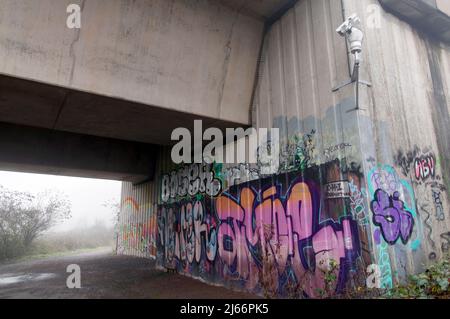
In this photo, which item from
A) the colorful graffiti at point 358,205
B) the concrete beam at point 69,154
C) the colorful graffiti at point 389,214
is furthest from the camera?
the concrete beam at point 69,154

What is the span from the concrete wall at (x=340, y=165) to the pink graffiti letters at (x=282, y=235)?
2 centimetres

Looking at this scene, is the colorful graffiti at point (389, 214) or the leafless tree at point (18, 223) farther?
the leafless tree at point (18, 223)

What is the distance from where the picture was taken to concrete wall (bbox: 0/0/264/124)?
5.15m

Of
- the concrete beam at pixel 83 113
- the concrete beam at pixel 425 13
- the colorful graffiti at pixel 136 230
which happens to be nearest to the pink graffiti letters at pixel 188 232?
the colorful graffiti at pixel 136 230

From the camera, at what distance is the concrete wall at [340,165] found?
16.2 ft

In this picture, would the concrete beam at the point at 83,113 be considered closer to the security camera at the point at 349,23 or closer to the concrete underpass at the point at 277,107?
the concrete underpass at the point at 277,107

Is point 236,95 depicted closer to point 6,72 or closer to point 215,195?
point 215,195

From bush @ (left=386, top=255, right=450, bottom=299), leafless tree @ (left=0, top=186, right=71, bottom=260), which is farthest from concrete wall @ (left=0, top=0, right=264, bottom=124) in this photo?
leafless tree @ (left=0, top=186, right=71, bottom=260)

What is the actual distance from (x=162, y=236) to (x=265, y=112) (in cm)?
684

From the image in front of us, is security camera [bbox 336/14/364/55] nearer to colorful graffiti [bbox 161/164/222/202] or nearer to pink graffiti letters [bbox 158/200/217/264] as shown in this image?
colorful graffiti [bbox 161/164/222/202]

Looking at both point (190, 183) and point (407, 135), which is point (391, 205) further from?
point (190, 183)

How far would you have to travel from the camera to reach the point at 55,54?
5.37m

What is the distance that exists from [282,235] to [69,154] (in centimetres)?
938

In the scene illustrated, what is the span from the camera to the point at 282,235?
6.17m
